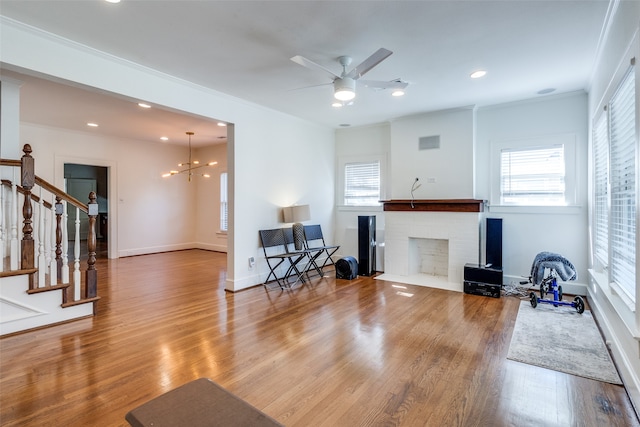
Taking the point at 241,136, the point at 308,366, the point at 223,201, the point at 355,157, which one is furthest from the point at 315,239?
the point at 308,366

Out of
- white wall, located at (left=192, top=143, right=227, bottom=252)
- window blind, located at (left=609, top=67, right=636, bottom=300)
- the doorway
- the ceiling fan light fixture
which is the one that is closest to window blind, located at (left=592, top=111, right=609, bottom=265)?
window blind, located at (left=609, top=67, right=636, bottom=300)

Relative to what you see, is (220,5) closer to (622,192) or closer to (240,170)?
(240,170)

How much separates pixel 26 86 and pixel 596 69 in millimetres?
6801

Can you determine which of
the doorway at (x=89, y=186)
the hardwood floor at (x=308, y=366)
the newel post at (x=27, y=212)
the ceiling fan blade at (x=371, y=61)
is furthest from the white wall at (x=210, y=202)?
the ceiling fan blade at (x=371, y=61)

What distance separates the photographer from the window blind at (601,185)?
311cm

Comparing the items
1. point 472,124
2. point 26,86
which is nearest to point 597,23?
point 472,124

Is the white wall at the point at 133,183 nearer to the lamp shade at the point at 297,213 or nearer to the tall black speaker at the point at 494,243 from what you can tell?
→ the lamp shade at the point at 297,213

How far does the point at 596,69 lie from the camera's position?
11.3 ft

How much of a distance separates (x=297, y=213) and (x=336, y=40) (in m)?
2.89

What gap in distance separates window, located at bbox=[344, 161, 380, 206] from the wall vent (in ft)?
3.33

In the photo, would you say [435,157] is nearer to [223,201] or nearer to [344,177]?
[344,177]

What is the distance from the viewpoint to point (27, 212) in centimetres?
318

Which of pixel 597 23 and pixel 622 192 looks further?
pixel 597 23

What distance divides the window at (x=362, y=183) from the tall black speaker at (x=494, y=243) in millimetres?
2018
